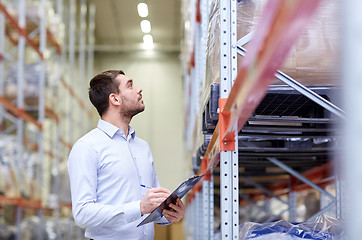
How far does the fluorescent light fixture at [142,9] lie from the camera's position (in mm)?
17169

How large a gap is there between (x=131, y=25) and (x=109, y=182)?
15.8m

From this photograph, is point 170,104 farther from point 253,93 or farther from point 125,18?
point 253,93

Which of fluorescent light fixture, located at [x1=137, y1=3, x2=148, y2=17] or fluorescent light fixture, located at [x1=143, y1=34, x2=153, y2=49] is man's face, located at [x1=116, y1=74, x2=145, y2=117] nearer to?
fluorescent light fixture, located at [x1=137, y1=3, x2=148, y2=17]

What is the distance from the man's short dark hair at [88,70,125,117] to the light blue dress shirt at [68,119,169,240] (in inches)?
5.3

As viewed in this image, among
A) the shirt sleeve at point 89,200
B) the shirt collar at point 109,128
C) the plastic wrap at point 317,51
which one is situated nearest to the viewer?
the plastic wrap at point 317,51

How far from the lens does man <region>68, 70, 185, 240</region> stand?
2.70 meters

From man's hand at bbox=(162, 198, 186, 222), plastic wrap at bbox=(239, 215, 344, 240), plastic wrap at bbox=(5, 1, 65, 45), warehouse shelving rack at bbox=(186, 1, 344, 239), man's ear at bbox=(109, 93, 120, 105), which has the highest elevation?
plastic wrap at bbox=(5, 1, 65, 45)

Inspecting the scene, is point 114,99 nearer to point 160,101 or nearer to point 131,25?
point 131,25

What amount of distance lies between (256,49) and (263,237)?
1606 mm

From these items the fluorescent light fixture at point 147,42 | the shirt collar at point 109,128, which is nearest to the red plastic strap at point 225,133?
the shirt collar at point 109,128

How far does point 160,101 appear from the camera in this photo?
1948 cm

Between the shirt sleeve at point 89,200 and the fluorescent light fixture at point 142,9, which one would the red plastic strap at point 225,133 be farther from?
the fluorescent light fixture at point 142,9

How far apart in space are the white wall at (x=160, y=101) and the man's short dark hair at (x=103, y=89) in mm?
15603

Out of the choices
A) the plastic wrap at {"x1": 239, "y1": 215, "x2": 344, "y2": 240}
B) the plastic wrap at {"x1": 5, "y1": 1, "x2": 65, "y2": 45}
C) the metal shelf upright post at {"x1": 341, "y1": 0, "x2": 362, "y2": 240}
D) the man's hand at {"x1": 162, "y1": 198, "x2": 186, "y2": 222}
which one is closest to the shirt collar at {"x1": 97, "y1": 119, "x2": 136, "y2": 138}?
the man's hand at {"x1": 162, "y1": 198, "x2": 186, "y2": 222}
